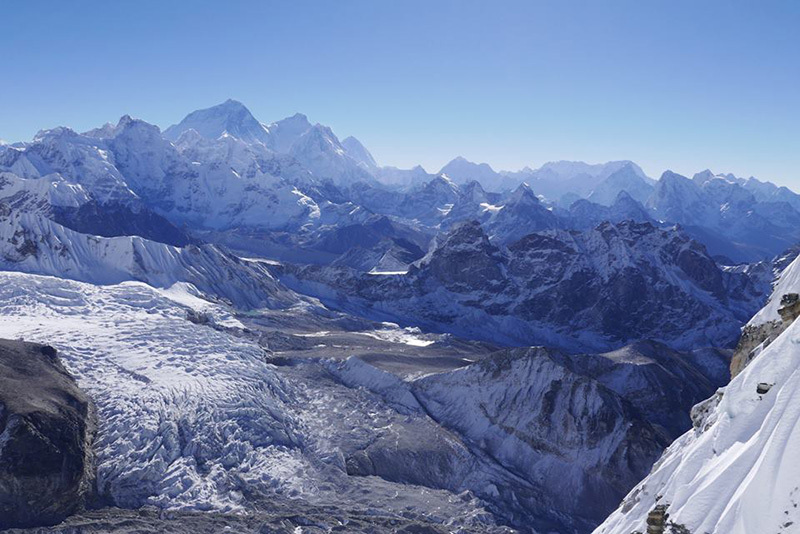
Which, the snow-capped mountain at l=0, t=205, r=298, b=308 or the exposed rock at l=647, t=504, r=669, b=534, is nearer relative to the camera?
the exposed rock at l=647, t=504, r=669, b=534

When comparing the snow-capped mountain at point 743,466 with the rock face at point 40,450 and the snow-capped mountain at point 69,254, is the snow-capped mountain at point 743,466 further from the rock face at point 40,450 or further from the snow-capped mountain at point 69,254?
the snow-capped mountain at point 69,254

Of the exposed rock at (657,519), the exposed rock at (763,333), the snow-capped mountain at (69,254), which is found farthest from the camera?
the snow-capped mountain at (69,254)

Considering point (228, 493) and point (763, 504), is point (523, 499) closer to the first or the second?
point (228, 493)

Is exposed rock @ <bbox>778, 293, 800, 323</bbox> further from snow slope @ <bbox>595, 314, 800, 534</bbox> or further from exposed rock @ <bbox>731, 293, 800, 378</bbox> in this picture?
snow slope @ <bbox>595, 314, 800, 534</bbox>

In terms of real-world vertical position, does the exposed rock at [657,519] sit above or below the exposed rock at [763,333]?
below

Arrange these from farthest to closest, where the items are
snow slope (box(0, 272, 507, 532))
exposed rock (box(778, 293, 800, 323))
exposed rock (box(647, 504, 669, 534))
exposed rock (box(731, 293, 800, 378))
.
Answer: snow slope (box(0, 272, 507, 532))
exposed rock (box(731, 293, 800, 378))
exposed rock (box(778, 293, 800, 323))
exposed rock (box(647, 504, 669, 534))

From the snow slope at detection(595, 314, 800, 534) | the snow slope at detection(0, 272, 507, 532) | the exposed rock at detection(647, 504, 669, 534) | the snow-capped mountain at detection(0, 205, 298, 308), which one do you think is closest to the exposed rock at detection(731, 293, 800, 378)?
the snow slope at detection(595, 314, 800, 534)

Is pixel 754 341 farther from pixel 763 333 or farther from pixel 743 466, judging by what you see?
pixel 743 466

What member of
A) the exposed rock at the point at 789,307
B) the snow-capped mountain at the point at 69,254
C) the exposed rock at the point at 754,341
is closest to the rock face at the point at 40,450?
the exposed rock at the point at 754,341
